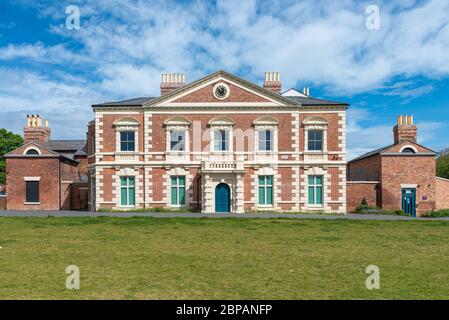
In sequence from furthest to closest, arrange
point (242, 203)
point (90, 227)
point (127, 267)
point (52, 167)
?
point (52, 167)
point (242, 203)
point (90, 227)
point (127, 267)

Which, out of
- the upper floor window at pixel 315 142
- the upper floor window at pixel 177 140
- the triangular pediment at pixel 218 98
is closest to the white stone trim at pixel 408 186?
the upper floor window at pixel 315 142

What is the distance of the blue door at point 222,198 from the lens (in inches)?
1192

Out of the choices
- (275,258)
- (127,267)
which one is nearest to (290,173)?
(275,258)

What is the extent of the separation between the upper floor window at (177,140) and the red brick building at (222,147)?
3.4 inches

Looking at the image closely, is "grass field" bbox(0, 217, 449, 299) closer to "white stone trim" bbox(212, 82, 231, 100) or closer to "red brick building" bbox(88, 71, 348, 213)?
"red brick building" bbox(88, 71, 348, 213)

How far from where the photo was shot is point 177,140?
31297 millimetres

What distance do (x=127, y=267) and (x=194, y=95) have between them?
23.1m

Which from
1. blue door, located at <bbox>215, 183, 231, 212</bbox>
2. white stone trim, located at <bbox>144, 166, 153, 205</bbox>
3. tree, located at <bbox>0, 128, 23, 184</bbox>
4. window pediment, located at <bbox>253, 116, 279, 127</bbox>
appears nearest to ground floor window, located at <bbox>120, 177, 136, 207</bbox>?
white stone trim, located at <bbox>144, 166, 153, 205</bbox>

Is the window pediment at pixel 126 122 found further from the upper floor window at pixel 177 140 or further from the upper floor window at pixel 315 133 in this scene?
the upper floor window at pixel 315 133

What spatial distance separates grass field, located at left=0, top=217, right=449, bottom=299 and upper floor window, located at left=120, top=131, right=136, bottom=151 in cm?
1361

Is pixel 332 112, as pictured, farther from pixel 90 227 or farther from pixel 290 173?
pixel 90 227

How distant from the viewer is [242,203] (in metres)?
30.2

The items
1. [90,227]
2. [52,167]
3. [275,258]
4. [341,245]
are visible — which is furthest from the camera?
[52,167]

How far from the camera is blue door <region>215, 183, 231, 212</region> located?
30.3m
